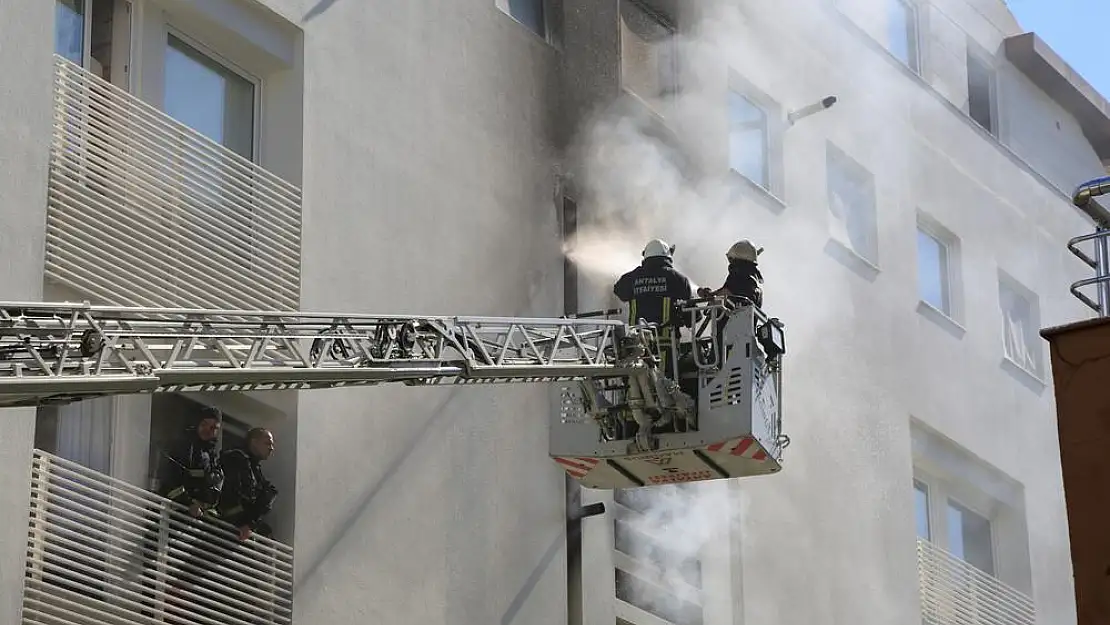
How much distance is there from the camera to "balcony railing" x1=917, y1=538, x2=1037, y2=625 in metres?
23.5

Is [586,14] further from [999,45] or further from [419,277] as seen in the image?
[999,45]

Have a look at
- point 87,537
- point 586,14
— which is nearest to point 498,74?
point 586,14

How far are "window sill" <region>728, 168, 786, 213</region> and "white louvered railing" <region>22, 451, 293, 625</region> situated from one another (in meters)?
8.28

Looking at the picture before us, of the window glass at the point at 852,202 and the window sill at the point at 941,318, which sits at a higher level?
the window glass at the point at 852,202

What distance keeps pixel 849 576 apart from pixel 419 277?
7606mm

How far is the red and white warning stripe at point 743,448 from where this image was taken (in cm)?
1409

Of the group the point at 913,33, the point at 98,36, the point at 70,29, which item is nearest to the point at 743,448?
the point at 98,36

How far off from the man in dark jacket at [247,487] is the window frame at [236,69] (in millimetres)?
2460

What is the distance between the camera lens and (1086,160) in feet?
102

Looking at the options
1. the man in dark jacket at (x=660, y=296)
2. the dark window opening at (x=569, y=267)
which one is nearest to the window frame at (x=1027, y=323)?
the dark window opening at (x=569, y=267)

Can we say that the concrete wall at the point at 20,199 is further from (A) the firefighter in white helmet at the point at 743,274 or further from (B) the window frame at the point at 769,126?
(B) the window frame at the point at 769,126

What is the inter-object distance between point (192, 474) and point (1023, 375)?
15.6 metres

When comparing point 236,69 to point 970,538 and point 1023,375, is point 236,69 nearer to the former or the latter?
point 970,538

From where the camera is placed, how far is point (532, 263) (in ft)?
58.6
